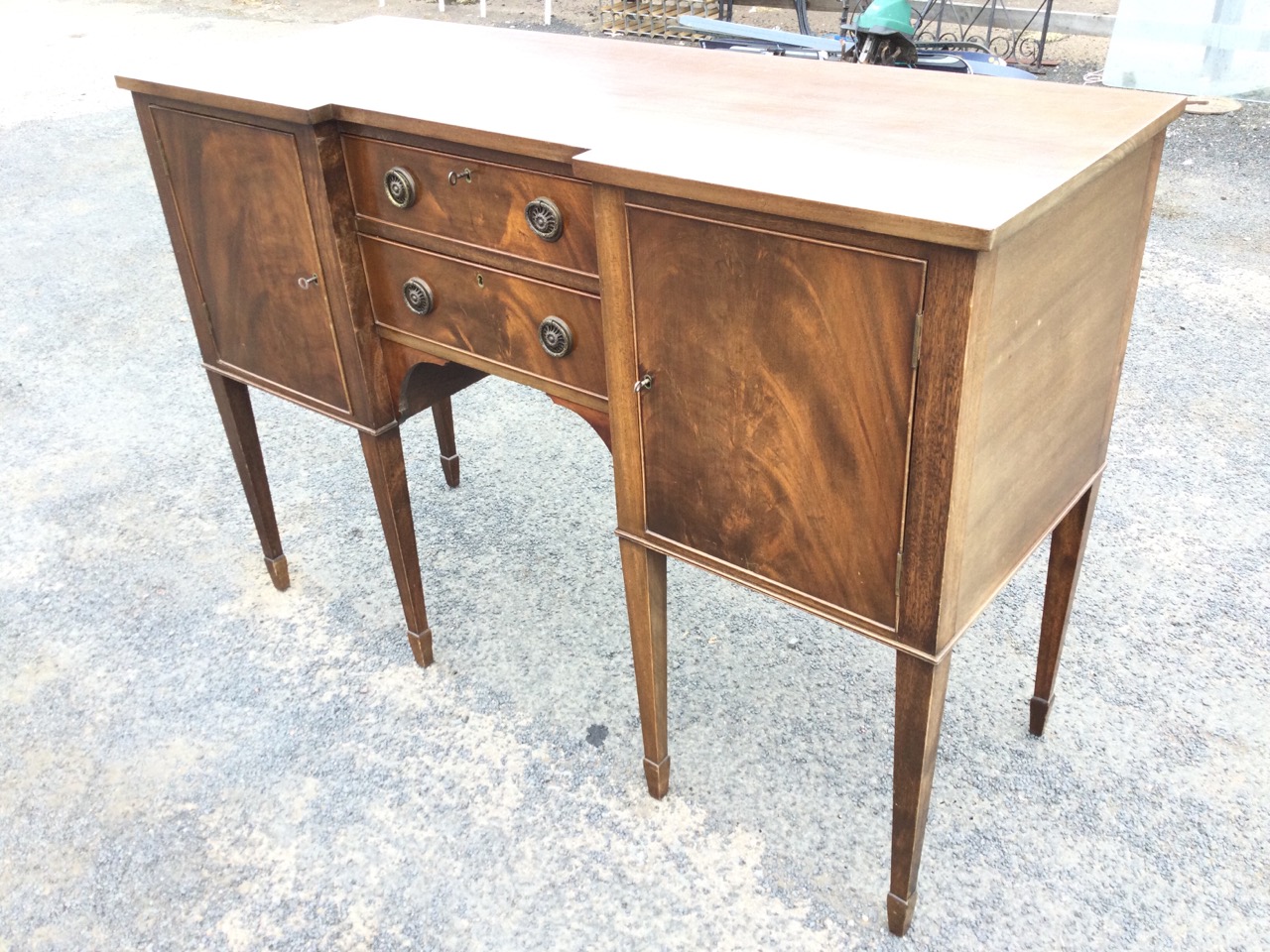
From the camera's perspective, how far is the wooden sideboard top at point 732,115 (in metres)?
1.04

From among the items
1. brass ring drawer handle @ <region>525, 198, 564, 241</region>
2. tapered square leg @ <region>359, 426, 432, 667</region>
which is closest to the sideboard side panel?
brass ring drawer handle @ <region>525, 198, 564, 241</region>

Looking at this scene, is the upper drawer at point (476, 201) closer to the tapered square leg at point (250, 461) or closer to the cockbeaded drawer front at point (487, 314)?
the cockbeaded drawer front at point (487, 314)

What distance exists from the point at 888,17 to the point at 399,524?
7.94ft

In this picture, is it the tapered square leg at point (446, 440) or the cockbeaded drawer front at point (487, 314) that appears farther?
the tapered square leg at point (446, 440)

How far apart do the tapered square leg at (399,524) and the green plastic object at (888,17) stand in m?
2.32

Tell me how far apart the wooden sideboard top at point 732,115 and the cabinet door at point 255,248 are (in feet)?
0.22

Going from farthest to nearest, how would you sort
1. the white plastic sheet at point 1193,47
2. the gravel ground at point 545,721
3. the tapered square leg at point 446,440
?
the white plastic sheet at point 1193,47, the tapered square leg at point 446,440, the gravel ground at point 545,721

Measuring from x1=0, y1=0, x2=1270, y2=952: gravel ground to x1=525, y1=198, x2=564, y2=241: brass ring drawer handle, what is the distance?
0.89m

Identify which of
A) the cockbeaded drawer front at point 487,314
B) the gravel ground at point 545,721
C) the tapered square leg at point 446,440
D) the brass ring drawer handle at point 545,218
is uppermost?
the brass ring drawer handle at point 545,218

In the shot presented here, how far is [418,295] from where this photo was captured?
62.1 inches

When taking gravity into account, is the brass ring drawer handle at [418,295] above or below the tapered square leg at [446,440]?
above

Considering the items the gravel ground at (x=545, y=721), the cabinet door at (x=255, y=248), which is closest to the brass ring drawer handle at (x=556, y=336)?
the cabinet door at (x=255, y=248)

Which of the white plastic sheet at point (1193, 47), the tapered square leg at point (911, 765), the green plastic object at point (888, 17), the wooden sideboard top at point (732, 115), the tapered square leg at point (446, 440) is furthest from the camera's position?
the white plastic sheet at point (1193, 47)

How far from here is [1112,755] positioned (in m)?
1.73
